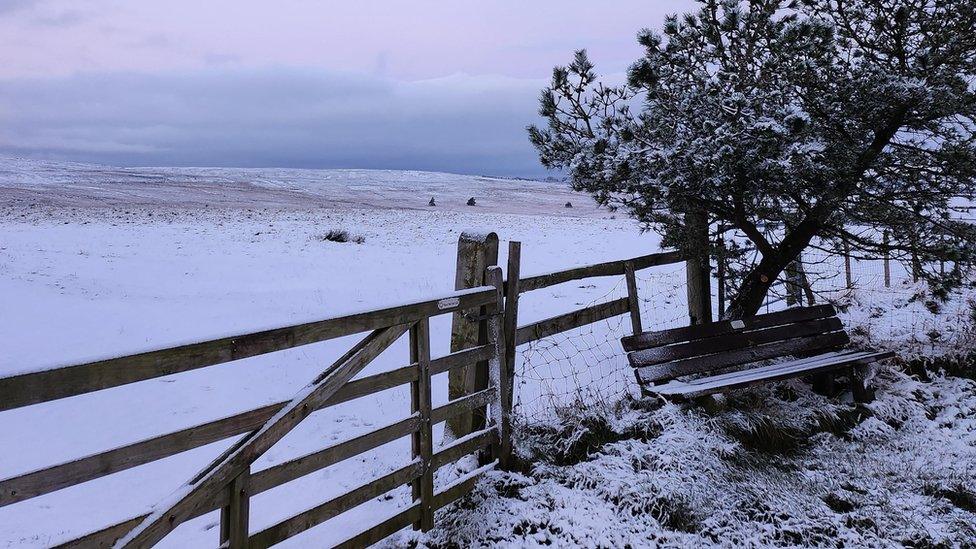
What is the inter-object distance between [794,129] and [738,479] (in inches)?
110

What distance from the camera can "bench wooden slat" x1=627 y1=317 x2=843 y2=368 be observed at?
571cm

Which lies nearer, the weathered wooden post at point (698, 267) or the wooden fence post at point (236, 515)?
the wooden fence post at point (236, 515)

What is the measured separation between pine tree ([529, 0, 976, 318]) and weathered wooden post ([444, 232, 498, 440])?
1.48m

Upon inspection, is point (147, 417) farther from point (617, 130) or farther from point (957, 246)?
point (957, 246)

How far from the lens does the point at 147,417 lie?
262 inches

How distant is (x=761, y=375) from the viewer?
18.1 ft

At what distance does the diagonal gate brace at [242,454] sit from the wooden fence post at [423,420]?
0.87 feet

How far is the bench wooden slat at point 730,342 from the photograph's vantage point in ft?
18.7

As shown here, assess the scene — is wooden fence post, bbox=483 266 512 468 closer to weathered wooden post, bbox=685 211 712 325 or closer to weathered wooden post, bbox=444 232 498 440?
weathered wooden post, bbox=444 232 498 440

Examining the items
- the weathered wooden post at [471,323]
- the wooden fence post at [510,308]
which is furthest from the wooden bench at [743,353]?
the weathered wooden post at [471,323]

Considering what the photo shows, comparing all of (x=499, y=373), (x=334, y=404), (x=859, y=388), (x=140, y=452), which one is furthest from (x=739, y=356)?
(x=140, y=452)

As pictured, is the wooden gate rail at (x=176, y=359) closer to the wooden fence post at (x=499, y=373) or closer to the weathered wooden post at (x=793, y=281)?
the wooden fence post at (x=499, y=373)

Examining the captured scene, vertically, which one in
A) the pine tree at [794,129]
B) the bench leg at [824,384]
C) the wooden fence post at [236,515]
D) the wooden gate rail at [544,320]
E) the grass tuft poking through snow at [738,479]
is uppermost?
the pine tree at [794,129]

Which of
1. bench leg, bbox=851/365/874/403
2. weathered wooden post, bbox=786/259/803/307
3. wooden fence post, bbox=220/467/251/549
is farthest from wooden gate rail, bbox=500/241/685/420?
wooden fence post, bbox=220/467/251/549
